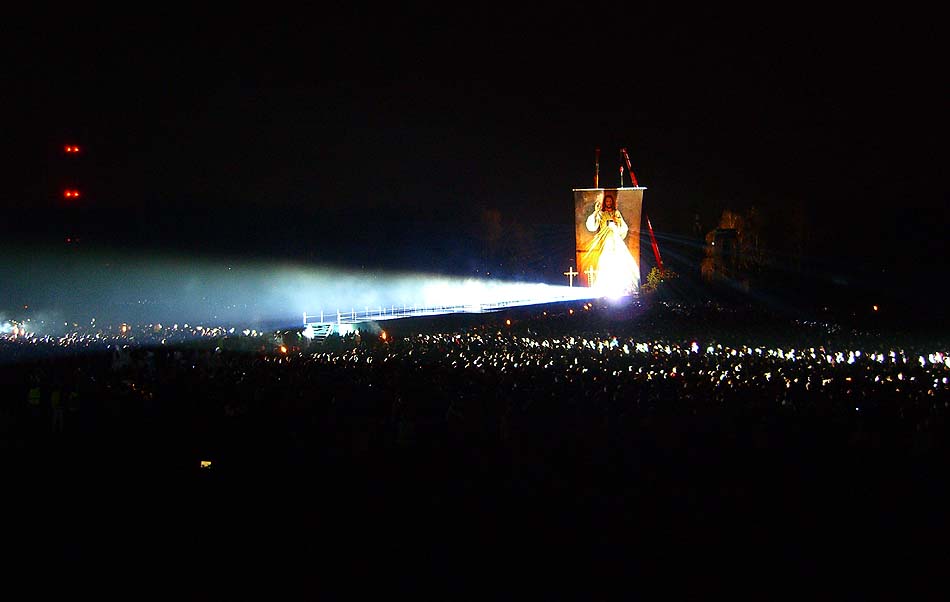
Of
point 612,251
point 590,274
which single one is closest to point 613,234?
point 612,251

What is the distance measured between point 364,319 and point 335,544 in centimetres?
2142

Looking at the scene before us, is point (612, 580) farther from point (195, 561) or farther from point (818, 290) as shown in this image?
point (818, 290)

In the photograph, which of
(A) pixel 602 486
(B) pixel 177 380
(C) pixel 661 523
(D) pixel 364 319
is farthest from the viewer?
(D) pixel 364 319

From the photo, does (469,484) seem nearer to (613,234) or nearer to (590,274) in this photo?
(613,234)

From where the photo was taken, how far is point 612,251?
39.5 metres

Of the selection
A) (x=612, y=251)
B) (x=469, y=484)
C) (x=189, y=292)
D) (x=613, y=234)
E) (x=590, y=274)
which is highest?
(x=613, y=234)

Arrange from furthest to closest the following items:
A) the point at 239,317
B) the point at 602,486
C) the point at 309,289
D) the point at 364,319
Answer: the point at 309,289, the point at 239,317, the point at 364,319, the point at 602,486

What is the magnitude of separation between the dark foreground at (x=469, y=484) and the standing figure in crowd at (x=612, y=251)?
26.2m

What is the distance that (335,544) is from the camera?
20.7 feet

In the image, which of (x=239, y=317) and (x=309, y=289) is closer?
(x=239, y=317)

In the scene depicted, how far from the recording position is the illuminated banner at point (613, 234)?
39406 mm

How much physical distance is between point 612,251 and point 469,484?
1281 inches

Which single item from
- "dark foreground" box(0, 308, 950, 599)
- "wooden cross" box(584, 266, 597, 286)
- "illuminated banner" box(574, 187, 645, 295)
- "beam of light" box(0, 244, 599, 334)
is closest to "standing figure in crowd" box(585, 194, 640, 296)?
"illuminated banner" box(574, 187, 645, 295)

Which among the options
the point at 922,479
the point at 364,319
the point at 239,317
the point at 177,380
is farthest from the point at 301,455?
the point at 239,317
